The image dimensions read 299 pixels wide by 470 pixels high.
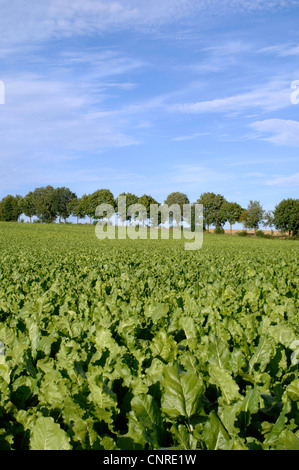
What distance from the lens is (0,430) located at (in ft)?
5.84

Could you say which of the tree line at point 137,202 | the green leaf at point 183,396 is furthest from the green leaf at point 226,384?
the tree line at point 137,202

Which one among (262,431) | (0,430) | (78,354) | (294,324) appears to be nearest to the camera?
(0,430)

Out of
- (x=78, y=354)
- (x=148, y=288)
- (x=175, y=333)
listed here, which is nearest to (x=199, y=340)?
(x=175, y=333)

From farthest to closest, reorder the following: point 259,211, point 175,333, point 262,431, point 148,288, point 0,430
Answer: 1. point 259,211
2. point 148,288
3. point 175,333
4. point 262,431
5. point 0,430

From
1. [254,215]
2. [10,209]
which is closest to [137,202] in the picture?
[254,215]

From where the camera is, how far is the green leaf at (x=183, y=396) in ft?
6.32

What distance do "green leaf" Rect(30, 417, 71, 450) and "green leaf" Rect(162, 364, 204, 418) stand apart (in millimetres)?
560

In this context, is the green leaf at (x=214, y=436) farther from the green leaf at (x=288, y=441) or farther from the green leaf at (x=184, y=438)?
the green leaf at (x=288, y=441)

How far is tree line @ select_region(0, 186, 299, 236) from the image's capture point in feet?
334

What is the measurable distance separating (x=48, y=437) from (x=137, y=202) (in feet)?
385

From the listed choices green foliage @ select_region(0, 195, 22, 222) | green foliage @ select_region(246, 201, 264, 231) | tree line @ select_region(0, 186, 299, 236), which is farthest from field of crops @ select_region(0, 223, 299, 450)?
green foliage @ select_region(0, 195, 22, 222)

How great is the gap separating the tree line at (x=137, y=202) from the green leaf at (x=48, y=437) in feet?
339
